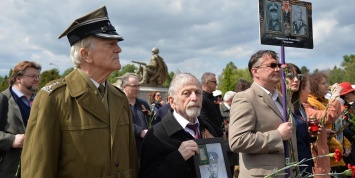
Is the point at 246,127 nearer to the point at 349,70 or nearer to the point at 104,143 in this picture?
the point at 104,143

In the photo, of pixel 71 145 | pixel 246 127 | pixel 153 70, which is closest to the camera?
pixel 71 145

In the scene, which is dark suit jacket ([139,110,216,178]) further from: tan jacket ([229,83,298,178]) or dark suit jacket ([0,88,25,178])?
dark suit jacket ([0,88,25,178])

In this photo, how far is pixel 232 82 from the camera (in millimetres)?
72500

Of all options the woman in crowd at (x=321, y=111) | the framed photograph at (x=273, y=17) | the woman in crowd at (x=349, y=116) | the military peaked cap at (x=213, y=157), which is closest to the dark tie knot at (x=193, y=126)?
the military peaked cap at (x=213, y=157)

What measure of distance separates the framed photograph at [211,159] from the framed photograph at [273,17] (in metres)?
1.28

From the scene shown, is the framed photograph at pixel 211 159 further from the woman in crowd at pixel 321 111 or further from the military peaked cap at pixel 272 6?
the woman in crowd at pixel 321 111

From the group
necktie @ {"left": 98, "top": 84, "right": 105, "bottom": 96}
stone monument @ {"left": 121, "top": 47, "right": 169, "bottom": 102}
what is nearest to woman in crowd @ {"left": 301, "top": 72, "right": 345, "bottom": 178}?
necktie @ {"left": 98, "top": 84, "right": 105, "bottom": 96}

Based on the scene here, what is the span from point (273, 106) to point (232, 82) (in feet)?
227

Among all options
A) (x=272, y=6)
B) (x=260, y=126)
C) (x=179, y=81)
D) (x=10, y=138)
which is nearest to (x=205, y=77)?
(x=260, y=126)

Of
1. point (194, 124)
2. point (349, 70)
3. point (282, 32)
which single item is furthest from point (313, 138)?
point (349, 70)

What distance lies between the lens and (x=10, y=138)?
14.6 feet

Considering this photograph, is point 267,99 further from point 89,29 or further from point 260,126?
point 89,29

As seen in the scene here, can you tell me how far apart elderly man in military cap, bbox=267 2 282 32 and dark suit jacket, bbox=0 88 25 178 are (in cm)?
294

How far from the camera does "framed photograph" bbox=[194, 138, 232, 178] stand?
2.95m
